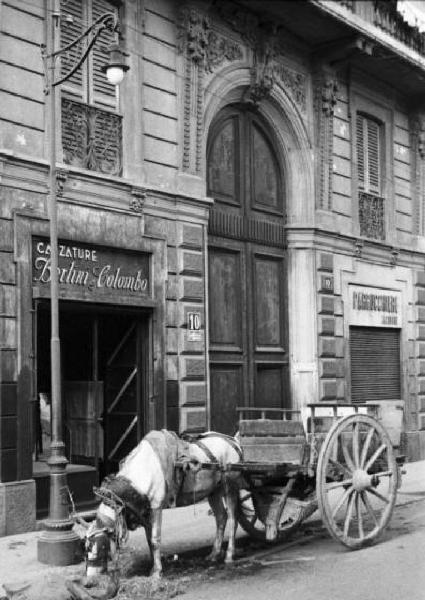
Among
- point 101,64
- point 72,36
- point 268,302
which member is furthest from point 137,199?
point 268,302

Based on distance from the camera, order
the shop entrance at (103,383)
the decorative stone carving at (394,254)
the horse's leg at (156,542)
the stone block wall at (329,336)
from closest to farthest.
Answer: the horse's leg at (156,542), the shop entrance at (103,383), the stone block wall at (329,336), the decorative stone carving at (394,254)

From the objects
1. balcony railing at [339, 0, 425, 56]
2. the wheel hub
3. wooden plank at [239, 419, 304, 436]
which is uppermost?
balcony railing at [339, 0, 425, 56]

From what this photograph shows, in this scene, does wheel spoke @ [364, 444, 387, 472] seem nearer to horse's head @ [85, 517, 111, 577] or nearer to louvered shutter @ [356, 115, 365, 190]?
horse's head @ [85, 517, 111, 577]

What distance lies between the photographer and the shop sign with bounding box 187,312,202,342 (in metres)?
12.5

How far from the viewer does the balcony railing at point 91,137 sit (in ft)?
36.3

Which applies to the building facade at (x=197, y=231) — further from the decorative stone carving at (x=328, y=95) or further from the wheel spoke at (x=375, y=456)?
the wheel spoke at (x=375, y=456)

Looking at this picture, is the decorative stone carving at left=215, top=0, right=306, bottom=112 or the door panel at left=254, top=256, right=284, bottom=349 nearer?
the decorative stone carving at left=215, top=0, right=306, bottom=112

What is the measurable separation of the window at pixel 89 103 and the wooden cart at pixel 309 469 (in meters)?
5.17

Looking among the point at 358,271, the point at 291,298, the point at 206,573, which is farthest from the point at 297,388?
the point at 206,573

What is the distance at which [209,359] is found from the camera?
13.4m

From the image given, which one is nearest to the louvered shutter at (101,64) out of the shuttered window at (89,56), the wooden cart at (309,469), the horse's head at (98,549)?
the shuttered window at (89,56)

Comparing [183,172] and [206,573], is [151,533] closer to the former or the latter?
[206,573]

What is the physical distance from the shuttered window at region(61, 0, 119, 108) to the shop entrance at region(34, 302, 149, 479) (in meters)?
3.25

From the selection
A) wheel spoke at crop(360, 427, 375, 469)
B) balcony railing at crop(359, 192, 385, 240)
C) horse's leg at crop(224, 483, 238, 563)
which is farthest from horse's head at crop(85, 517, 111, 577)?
balcony railing at crop(359, 192, 385, 240)
